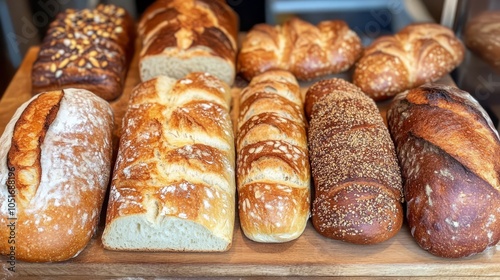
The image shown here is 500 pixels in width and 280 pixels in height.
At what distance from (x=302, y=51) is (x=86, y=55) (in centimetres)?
121

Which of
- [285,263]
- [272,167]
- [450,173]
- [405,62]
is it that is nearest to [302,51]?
[405,62]

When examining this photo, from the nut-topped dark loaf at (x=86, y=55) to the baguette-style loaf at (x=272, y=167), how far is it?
31.7 inches

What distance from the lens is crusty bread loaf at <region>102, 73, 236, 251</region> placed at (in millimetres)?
2102

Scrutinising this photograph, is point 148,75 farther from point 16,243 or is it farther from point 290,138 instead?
point 16,243

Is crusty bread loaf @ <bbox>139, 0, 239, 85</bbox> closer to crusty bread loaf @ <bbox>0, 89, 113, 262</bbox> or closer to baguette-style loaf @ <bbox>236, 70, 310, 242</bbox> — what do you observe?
baguette-style loaf @ <bbox>236, 70, 310, 242</bbox>

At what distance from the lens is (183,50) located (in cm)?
290

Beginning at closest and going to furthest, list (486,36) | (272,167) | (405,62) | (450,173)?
(450,173)
(272,167)
(405,62)
(486,36)

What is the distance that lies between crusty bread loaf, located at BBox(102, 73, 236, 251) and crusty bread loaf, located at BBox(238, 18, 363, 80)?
582mm

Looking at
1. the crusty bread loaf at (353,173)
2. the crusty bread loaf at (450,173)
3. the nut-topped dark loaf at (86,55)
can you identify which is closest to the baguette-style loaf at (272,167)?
the crusty bread loaf at (353,173)

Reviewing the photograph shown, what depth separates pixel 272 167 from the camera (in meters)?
2.21

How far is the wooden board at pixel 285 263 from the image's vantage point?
83.4 inches

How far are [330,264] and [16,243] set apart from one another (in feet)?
4.08

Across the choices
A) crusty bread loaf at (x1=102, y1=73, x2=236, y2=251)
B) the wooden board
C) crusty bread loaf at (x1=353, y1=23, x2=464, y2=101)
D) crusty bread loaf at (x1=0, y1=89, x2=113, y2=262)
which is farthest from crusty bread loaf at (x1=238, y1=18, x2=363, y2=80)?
the wooden board

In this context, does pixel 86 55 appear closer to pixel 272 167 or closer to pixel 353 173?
pixel 272 167
